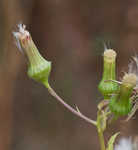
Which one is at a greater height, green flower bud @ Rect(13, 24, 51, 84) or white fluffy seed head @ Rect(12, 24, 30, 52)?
white fluffy seed head @ Rect(12, 24, 30, 52)

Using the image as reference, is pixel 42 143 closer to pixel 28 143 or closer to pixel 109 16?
pixel 28 143

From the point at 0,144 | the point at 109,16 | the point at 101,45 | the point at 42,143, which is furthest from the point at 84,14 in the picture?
the point at 0,144

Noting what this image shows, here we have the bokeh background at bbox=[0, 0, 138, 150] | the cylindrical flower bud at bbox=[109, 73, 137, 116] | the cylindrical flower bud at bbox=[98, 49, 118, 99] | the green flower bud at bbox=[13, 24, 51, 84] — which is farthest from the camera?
the bokeh background at bbox=[0, 0, 138, 150]

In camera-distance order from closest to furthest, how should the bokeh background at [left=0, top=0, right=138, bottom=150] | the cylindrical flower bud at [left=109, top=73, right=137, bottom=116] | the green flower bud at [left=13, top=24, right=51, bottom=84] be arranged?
the cylindrical flower bud at [left=109, top=73, right=137, bottom=116] → the green flower bud at [left=13, top=24, right=51, bottom=84] → the bokeh background at [left=0, top=0, right=138, bottom=150]

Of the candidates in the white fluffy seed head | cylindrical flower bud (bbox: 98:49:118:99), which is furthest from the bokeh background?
cylindrical flower bud (bbox: 98:49:118:99)

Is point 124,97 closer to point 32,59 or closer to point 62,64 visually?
point 32,59

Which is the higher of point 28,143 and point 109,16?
point 109,16

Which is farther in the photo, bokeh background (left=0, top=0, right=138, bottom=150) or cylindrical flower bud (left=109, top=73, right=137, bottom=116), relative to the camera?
bokeh background (left=0, top=0, right=138, bottom=150)

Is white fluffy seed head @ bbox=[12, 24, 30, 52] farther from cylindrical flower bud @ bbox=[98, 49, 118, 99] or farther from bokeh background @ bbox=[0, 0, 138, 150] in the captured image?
bokeh background @ bbox=[0, 0, 138, 150]
